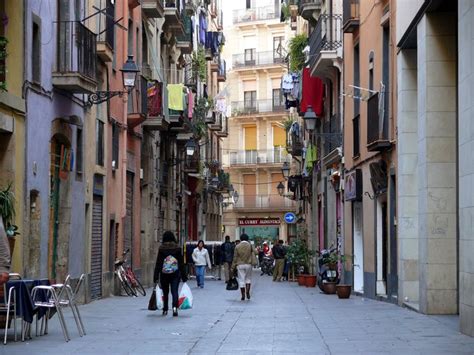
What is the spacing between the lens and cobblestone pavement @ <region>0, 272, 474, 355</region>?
552 inches

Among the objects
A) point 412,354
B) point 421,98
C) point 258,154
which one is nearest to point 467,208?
point 412,354

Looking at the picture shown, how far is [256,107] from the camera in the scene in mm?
84125

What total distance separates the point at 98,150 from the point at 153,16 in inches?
409

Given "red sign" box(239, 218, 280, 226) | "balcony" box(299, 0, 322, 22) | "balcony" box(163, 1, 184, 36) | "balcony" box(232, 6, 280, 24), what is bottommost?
"red sign" box(239, 218, 280, 226)

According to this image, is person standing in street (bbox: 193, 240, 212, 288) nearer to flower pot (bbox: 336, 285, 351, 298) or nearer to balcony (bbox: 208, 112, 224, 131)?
flower pot (bbox: 336, 285, 351, 298)

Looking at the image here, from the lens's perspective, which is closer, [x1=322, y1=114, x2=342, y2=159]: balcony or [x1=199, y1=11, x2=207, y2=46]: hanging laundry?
[x1=322, y1=114, x2=342, y2=159]: balcony

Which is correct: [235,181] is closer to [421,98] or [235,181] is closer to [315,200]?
[315,200]

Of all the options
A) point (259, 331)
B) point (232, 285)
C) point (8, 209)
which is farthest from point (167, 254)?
point (232, 285)

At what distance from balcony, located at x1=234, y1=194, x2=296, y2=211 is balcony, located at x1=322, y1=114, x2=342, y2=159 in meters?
42.5

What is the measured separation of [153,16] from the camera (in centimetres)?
3681

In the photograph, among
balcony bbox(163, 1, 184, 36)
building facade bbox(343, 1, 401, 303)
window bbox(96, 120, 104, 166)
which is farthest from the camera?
balcony bbox(163, 1, 184, 36)

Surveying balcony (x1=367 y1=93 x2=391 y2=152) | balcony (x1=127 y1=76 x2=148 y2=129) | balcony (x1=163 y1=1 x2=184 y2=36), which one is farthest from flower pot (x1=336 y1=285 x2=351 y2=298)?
balcony (x1=163 y1=1 x2=184 y2=36)

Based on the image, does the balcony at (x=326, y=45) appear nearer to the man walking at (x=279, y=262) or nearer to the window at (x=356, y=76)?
the window at (x=356, y=76)

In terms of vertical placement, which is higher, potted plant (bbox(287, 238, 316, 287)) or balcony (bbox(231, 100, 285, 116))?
balcony (bbox(231, 100, 285, 116))
